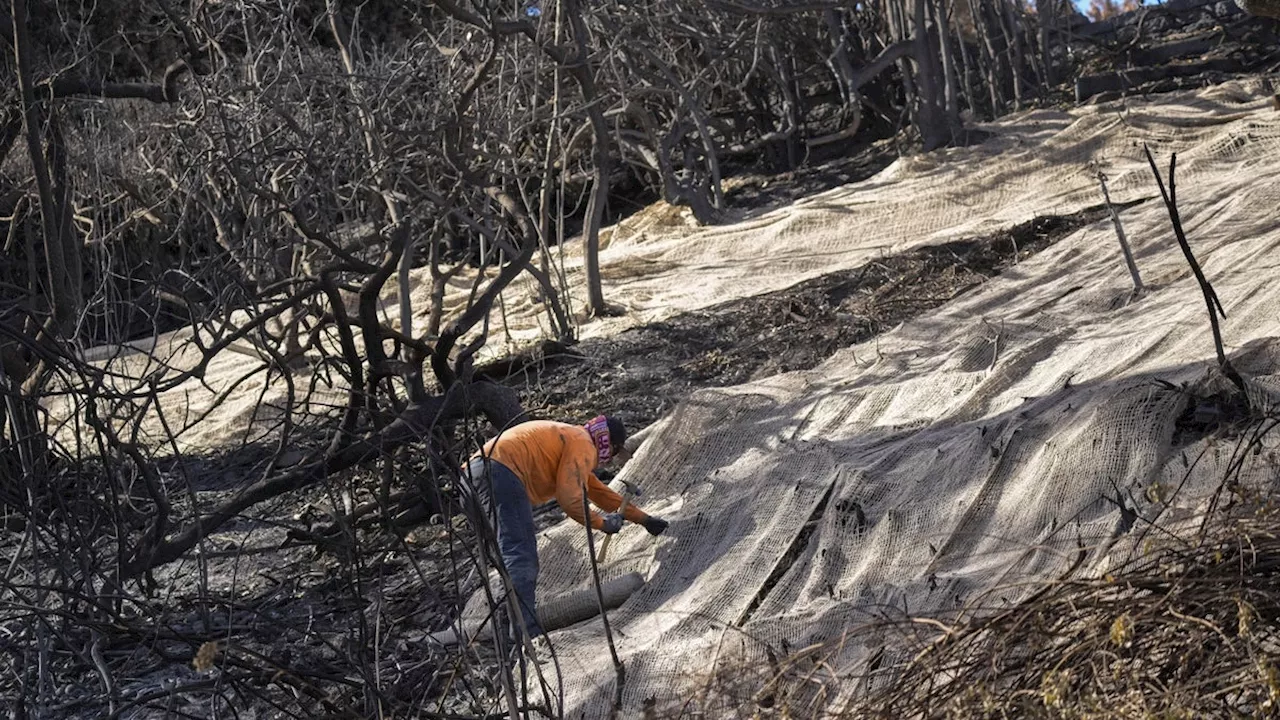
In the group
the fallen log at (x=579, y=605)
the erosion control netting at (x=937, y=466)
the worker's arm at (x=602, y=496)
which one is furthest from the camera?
the worker's arm at (x=602, y=496)

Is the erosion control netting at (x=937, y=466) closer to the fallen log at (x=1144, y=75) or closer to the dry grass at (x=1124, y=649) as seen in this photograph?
the dry grass at (x=1124, y=649)

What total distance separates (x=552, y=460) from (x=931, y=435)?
1400 millimetres

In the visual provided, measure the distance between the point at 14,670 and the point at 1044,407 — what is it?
346cm

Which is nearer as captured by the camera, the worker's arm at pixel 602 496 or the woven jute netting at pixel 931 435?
the woven jute netting at pixel 931 435

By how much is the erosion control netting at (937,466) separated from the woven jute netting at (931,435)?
0.04 feet

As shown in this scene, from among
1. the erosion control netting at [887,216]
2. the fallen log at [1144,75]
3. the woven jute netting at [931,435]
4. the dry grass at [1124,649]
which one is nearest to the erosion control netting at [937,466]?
the woven jute netting at [931,435]

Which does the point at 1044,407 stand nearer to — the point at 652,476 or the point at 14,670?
the point at 652,476

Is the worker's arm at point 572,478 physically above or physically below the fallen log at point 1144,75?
below

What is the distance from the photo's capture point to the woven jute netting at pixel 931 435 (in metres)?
4.20

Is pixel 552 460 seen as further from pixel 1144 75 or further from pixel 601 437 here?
pixel 1144 75

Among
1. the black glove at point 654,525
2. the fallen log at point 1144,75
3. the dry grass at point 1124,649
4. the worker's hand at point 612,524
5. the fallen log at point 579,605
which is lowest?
the fallen log at point 579,605

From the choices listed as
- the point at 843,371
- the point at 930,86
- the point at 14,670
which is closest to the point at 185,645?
the point at 14,670

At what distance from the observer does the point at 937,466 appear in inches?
195

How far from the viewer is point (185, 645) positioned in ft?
17.4
